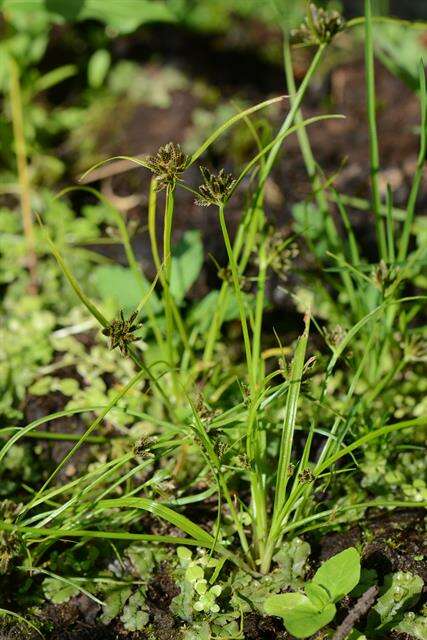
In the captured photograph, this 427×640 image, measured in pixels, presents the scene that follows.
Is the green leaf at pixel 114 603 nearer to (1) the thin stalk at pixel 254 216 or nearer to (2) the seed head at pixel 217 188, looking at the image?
(1) the thin stalk at pixel 254 216

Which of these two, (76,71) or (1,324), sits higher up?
(76,71)

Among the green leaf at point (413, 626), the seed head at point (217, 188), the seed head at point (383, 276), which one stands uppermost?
the seed head at point (217, 188)

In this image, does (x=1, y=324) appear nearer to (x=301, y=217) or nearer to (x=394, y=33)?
(x=301, y=217)

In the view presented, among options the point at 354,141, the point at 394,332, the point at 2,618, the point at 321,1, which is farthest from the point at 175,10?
the point at 2,618

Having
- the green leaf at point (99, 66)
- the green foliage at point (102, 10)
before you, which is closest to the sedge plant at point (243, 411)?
the green foliage at point (102, 10)

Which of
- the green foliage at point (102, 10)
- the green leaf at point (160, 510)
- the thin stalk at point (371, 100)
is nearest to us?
the green leaf at point (160, 510)

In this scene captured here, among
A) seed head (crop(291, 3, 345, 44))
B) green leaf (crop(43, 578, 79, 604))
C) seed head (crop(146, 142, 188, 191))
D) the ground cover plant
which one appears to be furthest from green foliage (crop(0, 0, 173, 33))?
green leaf (crop(43, 578, 79, 604))

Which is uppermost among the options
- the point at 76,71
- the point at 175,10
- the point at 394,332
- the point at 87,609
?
the point at 175,10
